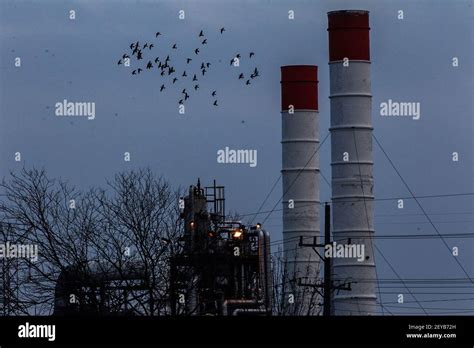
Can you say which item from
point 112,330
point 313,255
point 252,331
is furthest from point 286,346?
point 313,255

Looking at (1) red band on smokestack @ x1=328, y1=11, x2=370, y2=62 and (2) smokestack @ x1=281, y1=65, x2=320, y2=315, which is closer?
(1) red band on smokestack @ x1=328, y1=11, x2=370, y2=62

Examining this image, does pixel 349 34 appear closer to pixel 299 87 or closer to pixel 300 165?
pixel 299 87

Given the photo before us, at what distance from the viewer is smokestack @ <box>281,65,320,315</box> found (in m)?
44.2

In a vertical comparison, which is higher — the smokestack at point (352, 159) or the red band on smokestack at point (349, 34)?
the red band on smokestack at point (349, 34)

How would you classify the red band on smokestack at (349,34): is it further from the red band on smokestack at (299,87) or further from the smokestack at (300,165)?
the smokestack at (300,165)

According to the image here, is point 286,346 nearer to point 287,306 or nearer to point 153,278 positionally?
point 153,278

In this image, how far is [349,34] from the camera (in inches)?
1620

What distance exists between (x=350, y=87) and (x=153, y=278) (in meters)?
15.8

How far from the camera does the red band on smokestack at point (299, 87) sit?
44219mm

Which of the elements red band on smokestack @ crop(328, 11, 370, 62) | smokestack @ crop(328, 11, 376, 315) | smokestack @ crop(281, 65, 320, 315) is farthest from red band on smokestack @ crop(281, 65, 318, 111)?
red band on smokestack @ crop(328, 11, 370, 62)

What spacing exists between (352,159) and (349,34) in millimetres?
3933

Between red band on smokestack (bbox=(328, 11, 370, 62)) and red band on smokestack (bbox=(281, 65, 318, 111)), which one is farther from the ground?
red band on smokestack (bbox=(328, 11, 370, 62))

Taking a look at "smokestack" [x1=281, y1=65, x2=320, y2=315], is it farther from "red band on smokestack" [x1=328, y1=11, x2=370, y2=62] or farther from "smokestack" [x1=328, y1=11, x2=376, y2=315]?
"red band on smokestack" [x1=328, y1=11, x2=370, y2=62]

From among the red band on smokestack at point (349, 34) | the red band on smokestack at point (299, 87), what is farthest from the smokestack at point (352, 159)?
the red band on smokestack at point (299, 87)
